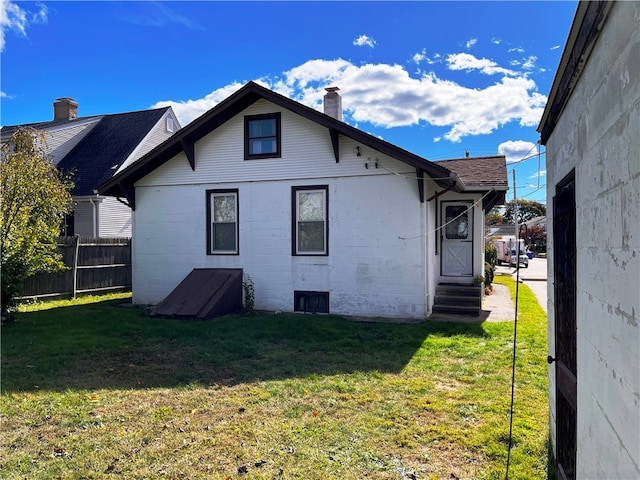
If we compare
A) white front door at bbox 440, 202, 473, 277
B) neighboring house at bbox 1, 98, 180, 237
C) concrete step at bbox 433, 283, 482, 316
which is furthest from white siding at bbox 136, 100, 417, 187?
neighboring house at bbox 1, 98, 180, 237

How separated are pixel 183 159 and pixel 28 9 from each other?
14.4 ft

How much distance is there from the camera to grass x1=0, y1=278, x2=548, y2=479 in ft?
11.6

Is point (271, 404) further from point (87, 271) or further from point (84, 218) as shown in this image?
point (84, 218)

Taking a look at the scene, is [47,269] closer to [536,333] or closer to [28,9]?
[28,9]

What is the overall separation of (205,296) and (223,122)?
4412 mm

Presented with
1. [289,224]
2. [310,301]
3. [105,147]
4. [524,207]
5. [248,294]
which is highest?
[105,147]

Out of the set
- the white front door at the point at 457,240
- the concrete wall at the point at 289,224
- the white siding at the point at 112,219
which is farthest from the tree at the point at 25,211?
the white front door at the point at 457,240

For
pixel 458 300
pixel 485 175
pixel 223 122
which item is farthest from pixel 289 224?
pixel 485 175

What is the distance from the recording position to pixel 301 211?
10758 mm

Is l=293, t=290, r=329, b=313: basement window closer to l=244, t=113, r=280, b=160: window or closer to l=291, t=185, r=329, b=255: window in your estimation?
l=291, t=185, r=329, b=255: window

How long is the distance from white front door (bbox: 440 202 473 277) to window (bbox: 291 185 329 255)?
3583mm

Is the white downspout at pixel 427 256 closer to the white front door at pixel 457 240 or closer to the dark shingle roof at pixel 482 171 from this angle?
the dark shingle roof at pixel 482 171

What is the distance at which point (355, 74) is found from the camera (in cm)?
1603

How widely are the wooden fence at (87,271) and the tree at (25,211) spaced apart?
1.60m
